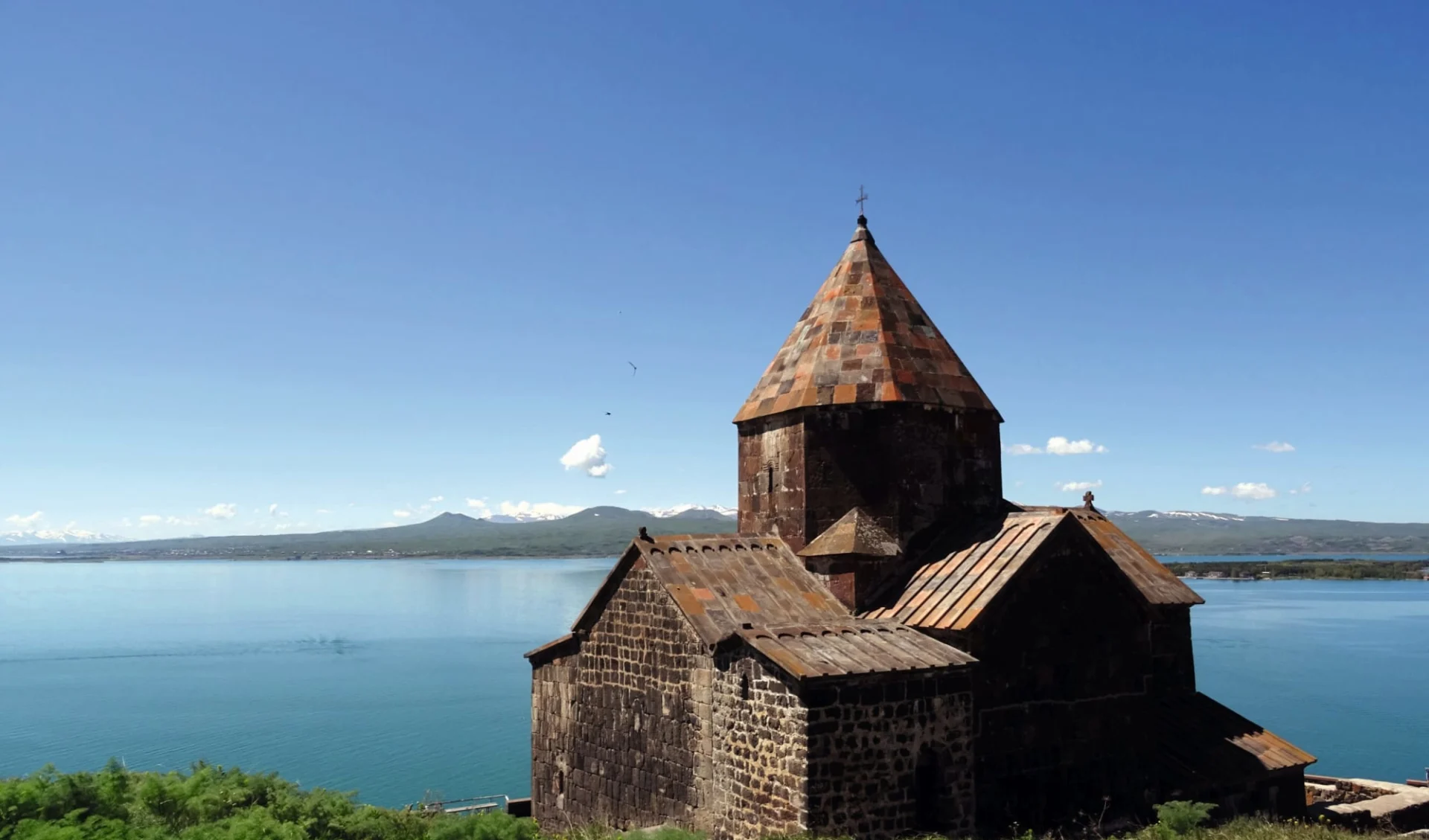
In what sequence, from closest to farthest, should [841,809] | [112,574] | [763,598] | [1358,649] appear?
[841,809]
[763,598]
[1358,649]
[112,574]

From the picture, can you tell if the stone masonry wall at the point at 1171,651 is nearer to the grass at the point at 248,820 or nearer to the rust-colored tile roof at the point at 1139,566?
the rust-colored tile roof at the point at 1139,566

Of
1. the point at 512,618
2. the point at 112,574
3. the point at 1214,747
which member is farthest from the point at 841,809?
the point at 112,574

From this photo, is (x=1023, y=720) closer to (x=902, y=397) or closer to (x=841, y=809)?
(x=841, y=809)

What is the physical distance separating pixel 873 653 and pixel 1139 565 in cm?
622

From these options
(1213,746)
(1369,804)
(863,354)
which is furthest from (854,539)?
(1369,804)

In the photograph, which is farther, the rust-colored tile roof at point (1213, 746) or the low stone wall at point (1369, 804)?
the low stone wall at point (1369, 804)

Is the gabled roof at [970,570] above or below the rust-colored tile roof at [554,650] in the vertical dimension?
above

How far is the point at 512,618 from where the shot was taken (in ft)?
244

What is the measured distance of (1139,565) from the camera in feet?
42.8

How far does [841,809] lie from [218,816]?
681 centimetres

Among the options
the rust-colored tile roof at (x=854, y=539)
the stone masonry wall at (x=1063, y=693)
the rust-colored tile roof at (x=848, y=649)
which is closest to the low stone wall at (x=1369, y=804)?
→ the stone masonry wall at (x=1063, y=693)

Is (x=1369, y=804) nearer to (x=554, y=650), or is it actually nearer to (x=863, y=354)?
(x=863, y=354)

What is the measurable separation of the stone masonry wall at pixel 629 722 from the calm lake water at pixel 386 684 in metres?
13.1

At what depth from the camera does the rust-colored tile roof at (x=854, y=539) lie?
10078 mm
